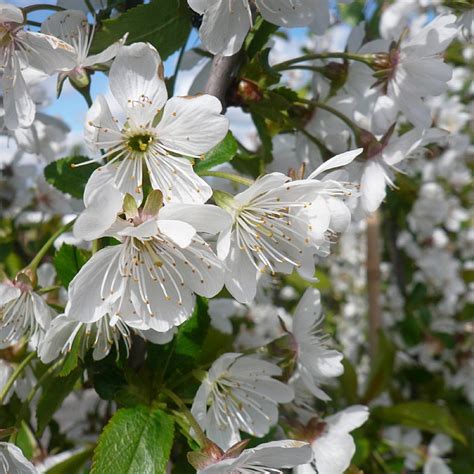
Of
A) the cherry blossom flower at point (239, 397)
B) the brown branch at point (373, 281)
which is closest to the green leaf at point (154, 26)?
the cherry blossom flower at point (239, 397)

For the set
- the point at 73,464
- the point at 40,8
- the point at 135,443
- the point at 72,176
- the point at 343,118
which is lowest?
the point at 73,464

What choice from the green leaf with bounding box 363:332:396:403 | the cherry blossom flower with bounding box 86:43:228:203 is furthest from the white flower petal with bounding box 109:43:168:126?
the green leaf with bounding box 363:332:396:403

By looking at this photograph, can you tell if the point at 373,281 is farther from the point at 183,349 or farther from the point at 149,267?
the point at 149,267

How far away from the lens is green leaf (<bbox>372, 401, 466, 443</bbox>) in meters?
1.53

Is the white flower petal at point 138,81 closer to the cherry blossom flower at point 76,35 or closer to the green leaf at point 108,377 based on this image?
the cherry blossom flower at point 76,35

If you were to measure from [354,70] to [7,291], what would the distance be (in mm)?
662

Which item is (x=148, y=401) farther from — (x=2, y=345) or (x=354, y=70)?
(x=354, y=70)

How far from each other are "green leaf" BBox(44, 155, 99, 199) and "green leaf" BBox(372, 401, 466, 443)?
1.06 metres

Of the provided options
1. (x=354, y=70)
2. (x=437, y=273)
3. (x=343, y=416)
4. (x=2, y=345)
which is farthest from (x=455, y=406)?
(x=2, y=345)

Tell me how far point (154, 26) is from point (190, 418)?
534 millimetres

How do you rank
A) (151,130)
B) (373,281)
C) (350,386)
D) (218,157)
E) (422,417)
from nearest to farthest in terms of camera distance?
(151,130), (218,157), (422,417), (350,386), (373,281)

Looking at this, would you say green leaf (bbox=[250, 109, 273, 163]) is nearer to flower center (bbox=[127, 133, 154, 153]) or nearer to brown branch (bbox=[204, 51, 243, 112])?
brown branch (bbox=[204, 51, 243, 112])

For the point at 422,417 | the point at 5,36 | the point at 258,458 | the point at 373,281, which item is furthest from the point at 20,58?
the point at 373,281

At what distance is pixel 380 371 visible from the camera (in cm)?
178
